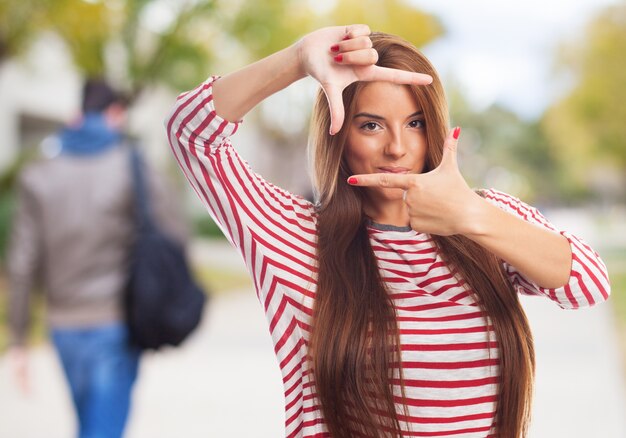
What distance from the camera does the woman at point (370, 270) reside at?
5.95 feet

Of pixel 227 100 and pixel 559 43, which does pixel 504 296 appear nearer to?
pixel 227 100

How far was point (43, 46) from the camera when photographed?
18844mm

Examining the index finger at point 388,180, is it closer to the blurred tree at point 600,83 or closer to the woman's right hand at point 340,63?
the woman's right hand at point 340,63

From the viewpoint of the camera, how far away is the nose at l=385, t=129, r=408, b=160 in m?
1.92

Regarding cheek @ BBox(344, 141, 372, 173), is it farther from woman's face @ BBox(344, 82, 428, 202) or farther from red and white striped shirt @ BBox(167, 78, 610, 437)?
red and white striped shirt @ BBox(167, 78, 610, 437)

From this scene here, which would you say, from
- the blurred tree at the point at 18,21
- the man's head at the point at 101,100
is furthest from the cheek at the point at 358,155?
the blurred tree at the point at 18,21

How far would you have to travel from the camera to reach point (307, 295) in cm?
190

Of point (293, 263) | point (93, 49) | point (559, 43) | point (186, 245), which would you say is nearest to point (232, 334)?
point (93, 49)

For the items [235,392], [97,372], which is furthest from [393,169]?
[235,392]

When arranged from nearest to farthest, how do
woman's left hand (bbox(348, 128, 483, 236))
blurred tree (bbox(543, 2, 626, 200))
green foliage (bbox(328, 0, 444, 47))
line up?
woman's left hand (bbox(348, 128, 483, 236))
blurred tree (bbox(543, 2, 626, 200))
green foliage (bbox(328, 0, 444, 47))

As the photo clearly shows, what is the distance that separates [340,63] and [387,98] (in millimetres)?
216

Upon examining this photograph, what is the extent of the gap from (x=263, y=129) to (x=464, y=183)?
25086mm

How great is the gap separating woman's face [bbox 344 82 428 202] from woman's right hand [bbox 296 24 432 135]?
140 millimetres

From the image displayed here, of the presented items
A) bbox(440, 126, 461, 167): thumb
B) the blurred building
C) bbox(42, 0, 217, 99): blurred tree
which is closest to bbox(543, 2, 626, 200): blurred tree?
the blurred building
